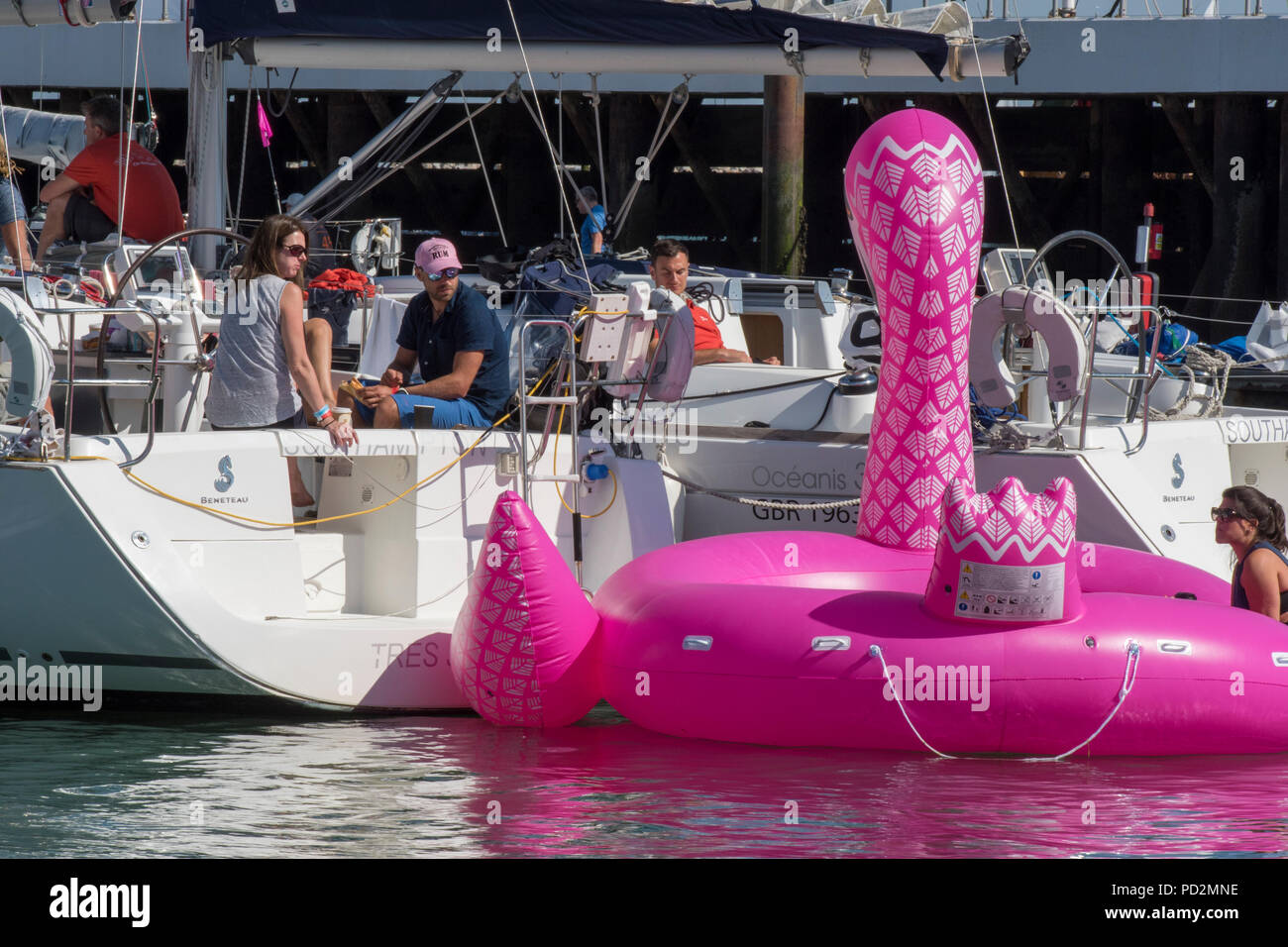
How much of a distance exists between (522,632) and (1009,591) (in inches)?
67.1

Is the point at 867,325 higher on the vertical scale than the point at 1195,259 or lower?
lower

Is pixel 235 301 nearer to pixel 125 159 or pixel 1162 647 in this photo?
pixel 125 159

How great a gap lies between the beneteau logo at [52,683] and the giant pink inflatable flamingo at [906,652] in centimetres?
132

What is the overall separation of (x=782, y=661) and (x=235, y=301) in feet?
8.64

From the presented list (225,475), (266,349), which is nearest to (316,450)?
(225,475)

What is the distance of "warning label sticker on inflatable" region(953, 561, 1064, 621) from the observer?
586cm

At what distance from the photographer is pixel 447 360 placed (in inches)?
291

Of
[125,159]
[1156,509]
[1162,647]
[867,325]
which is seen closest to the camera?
[1162,647]

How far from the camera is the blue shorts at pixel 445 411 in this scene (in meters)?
7.11

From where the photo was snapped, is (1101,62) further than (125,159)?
Yes

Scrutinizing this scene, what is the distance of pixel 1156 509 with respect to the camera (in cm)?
741

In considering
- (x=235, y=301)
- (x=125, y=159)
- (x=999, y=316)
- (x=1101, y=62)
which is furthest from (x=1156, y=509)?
(x=1101, y=62)
